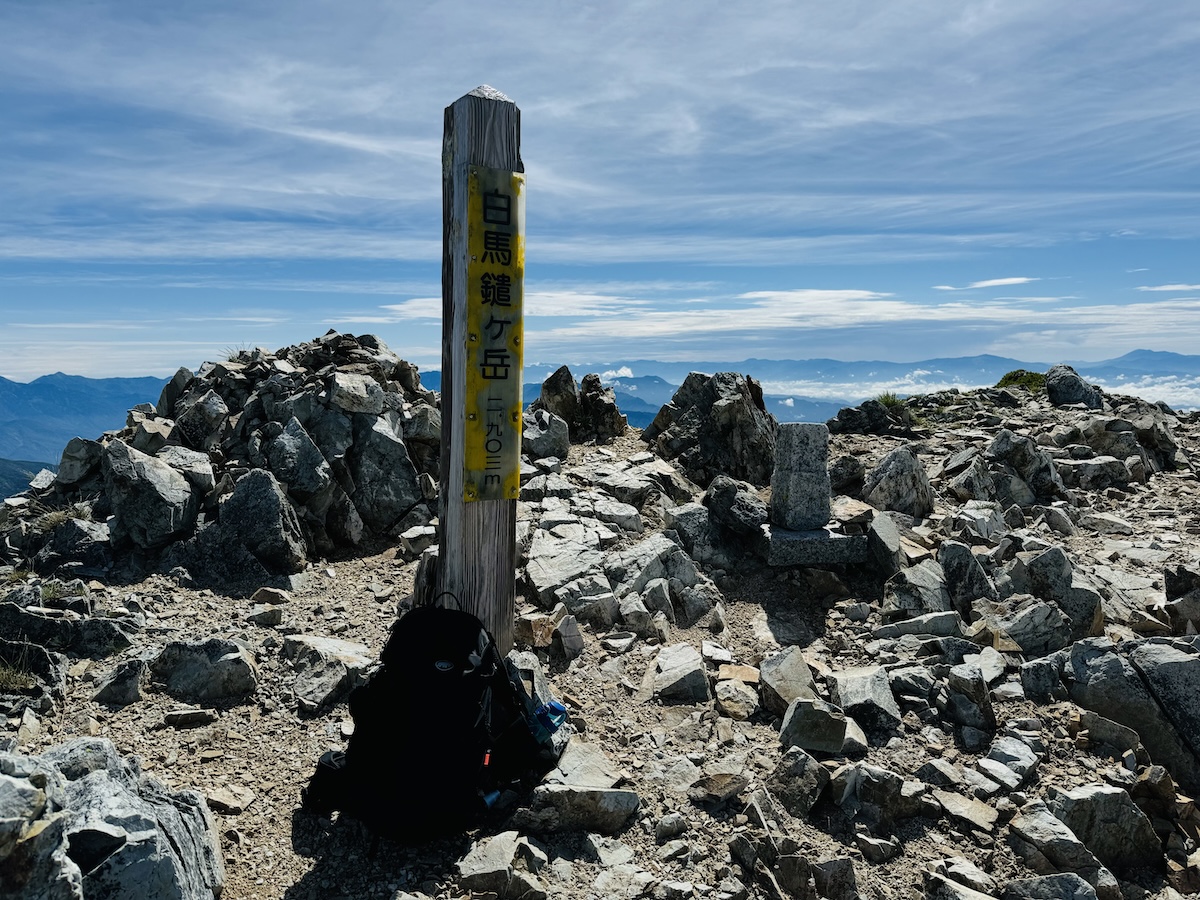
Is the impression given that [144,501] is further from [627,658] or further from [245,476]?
[627,658]

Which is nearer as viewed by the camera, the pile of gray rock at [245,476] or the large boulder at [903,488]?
the pile of gray rock at [245,476]

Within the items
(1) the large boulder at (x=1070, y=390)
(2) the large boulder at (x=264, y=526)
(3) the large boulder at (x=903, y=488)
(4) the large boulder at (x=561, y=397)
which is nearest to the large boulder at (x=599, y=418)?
(4) the large boulder at (x=561, y=397)

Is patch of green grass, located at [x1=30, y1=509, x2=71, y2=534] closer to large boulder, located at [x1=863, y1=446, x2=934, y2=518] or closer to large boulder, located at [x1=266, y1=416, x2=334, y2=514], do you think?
large boulder, located at [x1=266, y1=416, x2=334, y2=514]

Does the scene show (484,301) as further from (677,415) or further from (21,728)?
(677,415)

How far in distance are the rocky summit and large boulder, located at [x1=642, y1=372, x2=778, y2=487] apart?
2.4 inches

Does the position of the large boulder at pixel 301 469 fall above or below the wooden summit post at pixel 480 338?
below

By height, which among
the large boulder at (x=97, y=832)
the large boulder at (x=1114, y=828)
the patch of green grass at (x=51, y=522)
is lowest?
the large boulder at (x=1114, y=828)

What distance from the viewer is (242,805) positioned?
5.38m

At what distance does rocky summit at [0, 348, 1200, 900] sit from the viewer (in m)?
5.02

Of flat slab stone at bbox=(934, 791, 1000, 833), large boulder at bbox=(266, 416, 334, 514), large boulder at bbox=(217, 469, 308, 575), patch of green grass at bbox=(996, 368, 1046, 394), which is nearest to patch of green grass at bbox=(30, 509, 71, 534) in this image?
large boulder at bbox=(217, 469, 308, 575)

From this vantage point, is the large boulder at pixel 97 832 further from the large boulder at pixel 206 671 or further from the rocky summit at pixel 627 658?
the large boulder at pixel 206 671

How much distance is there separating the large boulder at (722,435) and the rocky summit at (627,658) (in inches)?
2.4

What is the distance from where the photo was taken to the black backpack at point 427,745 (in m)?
5.04

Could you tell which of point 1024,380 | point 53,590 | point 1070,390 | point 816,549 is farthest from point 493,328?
point 1024,380
